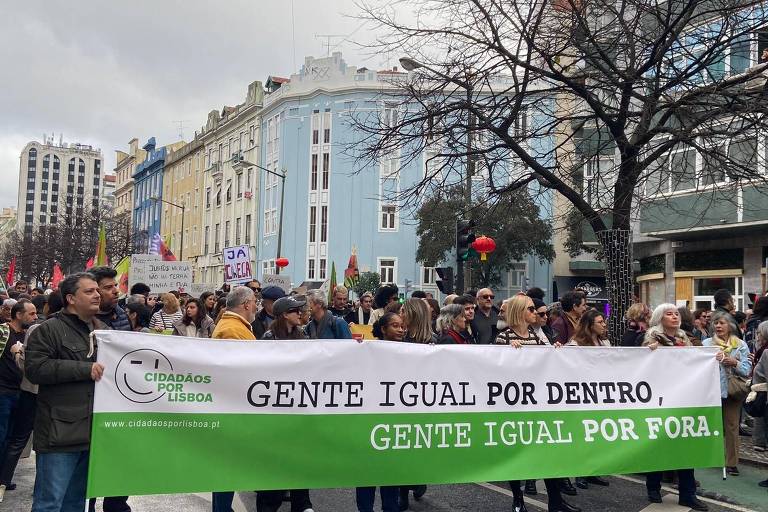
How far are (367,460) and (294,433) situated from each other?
570 millimetres

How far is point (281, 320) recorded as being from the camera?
6.25 metres

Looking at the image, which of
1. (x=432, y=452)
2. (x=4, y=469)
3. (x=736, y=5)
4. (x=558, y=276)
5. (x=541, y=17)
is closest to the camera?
(x=432, y=452)

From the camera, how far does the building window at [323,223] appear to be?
4860 centimetres

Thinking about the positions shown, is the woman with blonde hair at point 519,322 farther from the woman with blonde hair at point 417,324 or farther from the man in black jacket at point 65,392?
the man in black jacket at point 65,392

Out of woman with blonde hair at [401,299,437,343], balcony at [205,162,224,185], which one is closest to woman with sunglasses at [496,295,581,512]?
woman with blonde hair at [401,299,437,343]

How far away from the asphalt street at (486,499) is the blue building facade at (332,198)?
127 ft

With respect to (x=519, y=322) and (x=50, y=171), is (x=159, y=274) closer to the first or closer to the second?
(x=519, y=322)

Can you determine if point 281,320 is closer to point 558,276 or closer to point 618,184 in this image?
point 618,184

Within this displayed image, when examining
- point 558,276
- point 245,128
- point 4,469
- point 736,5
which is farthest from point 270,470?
point 245,128

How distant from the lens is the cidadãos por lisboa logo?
16.3ft

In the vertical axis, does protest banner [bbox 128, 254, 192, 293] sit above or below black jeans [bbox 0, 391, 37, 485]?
above

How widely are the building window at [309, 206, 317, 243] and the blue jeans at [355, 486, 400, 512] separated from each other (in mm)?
43487

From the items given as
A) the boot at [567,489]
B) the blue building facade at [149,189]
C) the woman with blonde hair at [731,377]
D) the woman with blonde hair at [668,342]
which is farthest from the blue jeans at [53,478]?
the blue building facade at [149,189]

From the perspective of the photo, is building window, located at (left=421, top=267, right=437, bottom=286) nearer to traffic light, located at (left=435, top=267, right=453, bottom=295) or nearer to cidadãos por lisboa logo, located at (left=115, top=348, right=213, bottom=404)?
traffic light, located at (left=435, top=267, right=453, bottom=295)
